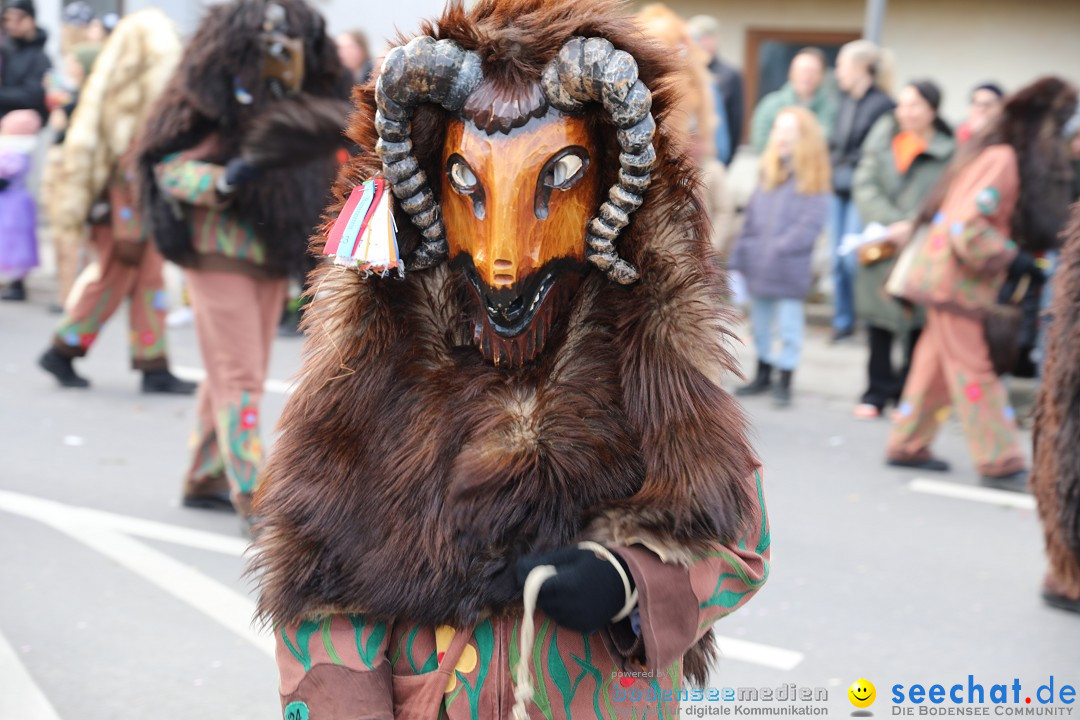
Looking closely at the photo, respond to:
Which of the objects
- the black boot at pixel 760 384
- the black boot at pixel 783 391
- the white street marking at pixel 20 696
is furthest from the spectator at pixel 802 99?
the white street marking at pixel 20 696

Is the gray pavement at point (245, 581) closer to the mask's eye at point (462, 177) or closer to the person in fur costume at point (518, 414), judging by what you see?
the person in fur costume at point (518, 414)

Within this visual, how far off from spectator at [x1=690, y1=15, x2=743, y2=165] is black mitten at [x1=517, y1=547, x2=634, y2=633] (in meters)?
8.21

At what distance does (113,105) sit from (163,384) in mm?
1692

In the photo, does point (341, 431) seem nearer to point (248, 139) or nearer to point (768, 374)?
point (248, 139)

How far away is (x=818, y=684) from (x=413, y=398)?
8.46 feet

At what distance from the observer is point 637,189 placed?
188 centimetres

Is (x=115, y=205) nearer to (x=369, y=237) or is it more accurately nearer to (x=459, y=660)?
(x=369, y=237)

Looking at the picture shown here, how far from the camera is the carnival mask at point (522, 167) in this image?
6.00ft

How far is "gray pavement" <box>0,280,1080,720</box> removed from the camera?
4008mm

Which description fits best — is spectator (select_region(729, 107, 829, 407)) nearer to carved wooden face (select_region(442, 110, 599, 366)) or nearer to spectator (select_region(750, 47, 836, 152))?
spectator (select_region(750, 47, 836, 152))

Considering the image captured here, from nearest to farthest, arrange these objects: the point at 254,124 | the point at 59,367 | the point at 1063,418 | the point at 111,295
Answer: the point at 1063,418 → the point at 254,124 → the point at 111,295 → the point at 59,367

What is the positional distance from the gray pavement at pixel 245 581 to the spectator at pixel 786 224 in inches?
38.2

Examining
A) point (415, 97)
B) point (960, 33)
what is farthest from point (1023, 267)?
point (960, 33)

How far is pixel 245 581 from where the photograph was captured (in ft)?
15.9
